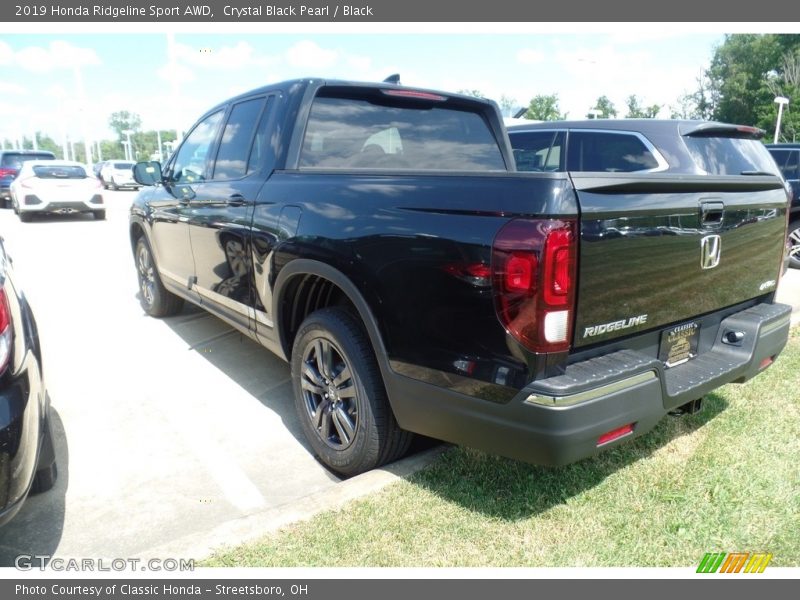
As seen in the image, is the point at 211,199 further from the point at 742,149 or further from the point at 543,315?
the point at 742,149

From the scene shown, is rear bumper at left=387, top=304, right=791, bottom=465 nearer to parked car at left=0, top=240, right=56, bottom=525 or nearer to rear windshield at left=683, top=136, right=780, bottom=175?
parked car at left=0, top=240, right=56, bottom=525

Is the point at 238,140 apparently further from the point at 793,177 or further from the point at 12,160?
the point at 12,160

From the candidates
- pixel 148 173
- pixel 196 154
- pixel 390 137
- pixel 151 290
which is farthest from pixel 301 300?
pixel 151 290

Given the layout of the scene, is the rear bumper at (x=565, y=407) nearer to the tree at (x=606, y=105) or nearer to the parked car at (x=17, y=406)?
the parked car at (x=17, y=406)

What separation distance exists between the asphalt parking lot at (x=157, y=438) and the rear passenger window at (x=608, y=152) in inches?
91.6

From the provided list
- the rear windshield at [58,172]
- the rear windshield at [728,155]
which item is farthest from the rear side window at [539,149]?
the rear windshield at [58,172]

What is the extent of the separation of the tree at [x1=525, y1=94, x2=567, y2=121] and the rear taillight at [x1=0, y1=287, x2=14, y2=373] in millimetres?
59211

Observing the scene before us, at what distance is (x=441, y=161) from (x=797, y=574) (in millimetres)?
2705

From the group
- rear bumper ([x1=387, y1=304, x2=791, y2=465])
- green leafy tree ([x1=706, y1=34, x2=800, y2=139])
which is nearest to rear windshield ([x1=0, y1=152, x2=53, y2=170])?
rear bumper ([x1=387, y1=304, x2=791, y2=465])

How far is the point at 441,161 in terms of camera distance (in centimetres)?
364

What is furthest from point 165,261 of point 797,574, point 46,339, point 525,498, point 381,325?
point 797,574

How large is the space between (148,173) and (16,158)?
57.7 ft

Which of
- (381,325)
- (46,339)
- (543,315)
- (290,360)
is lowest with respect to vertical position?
(46,339)

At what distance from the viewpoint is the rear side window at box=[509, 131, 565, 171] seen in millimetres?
6363
